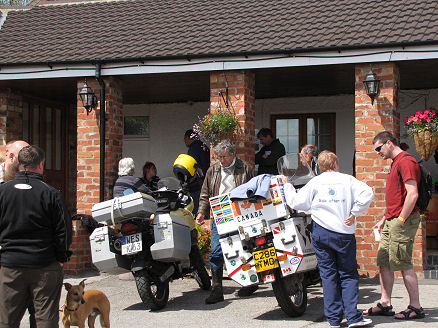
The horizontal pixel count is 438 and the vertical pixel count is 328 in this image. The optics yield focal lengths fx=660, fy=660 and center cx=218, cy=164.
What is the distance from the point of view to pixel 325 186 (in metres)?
6.20

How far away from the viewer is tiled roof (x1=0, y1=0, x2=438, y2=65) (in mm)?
9430

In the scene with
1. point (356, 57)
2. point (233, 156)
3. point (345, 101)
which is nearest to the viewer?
point (233, 156)

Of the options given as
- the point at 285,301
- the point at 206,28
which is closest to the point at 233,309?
the point at 285,301

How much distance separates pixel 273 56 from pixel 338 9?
6.21ft

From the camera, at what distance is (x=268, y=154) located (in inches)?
398

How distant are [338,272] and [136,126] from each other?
29.1ft

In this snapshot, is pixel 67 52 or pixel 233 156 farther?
pixel 67 52

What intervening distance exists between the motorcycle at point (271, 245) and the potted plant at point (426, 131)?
2684mm

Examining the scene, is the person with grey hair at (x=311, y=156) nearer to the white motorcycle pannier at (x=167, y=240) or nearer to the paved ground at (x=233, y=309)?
the paved ground at (x=233, y=309)

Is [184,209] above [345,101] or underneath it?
underneath

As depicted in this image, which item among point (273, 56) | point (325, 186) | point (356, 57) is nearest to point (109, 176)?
point (273, 56)

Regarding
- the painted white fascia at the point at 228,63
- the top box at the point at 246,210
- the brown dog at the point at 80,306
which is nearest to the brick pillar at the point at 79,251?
the painted white fascia at the point at 228,63

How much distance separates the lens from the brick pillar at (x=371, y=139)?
8836 mm

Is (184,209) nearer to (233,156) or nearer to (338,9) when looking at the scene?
(233,156)
